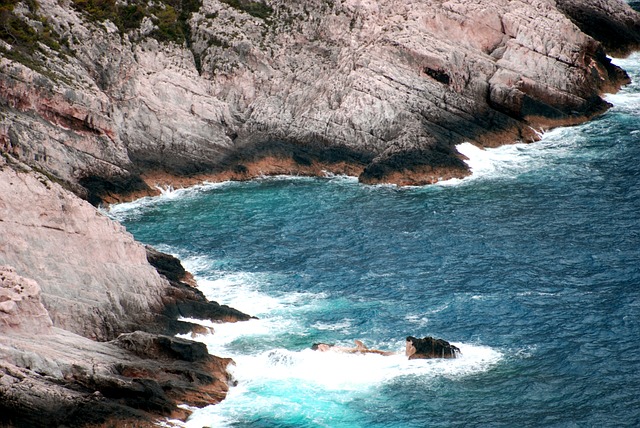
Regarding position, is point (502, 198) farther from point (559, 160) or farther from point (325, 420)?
point (325, 420)

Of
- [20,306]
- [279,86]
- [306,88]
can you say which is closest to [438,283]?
[20,306]

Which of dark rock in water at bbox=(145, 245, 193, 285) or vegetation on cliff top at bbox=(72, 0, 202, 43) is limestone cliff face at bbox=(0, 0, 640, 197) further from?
dark rock in water at bbox=(145, 245, 193, 285)

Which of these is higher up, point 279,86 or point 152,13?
point 152,13

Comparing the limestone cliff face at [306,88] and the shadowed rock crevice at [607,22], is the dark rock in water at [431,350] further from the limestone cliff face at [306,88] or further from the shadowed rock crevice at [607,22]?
the shadowed rock crevice at [607,22]

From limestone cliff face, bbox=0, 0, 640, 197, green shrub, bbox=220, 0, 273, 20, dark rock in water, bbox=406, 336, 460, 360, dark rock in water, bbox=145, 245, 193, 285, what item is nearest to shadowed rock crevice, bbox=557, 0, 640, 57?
limestone cliff face, bbox=0, 0, 640, 197

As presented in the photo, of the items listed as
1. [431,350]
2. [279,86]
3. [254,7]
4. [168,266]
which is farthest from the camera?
[254,7]

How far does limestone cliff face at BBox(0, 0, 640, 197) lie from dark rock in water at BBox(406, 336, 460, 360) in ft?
87.9

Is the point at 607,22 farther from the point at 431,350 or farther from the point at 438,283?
the point at 431,350

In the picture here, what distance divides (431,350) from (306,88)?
37.4 m

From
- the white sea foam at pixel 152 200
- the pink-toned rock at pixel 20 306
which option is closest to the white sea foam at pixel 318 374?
the pink-toned rock at pixel 20 306

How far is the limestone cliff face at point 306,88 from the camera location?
7700 cm

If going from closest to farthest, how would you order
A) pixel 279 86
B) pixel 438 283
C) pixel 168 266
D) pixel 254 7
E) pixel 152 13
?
pixel 438 283 < pixel 168 266 < pixel 279 86 < pixel 152 13 < pixel 254 7

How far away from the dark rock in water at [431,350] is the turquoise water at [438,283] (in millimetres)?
565

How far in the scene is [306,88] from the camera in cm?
8388
